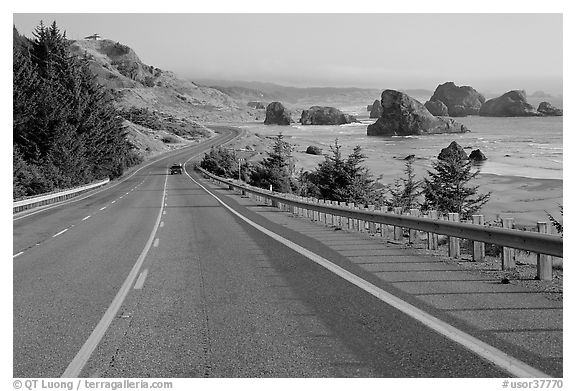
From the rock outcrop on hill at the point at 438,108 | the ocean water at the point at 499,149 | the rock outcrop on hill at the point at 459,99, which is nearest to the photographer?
the ocean water at the point at 499,149

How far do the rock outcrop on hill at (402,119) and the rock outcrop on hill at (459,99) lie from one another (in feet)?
55.0

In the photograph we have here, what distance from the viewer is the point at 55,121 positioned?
2099 inches

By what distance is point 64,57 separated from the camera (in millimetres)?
63938

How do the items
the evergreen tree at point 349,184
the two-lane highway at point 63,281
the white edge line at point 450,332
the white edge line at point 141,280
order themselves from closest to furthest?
1. the white edge line at point 450,332
2. the two-lane highway at point 63,281
3. the white edge line at point 141,280
4. the evergreen tree at point 349,184

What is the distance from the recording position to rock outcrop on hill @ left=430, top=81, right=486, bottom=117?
353 feet

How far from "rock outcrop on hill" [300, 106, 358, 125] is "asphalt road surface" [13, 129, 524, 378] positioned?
135615 mm

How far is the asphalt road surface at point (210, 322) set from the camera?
18.5 ft

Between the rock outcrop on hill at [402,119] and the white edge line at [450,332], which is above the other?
the rock outcrop on hill at [402,119]

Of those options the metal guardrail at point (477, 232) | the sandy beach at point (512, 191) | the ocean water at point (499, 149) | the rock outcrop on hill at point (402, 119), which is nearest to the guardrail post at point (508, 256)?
the metal guardrail at point (477, 232)

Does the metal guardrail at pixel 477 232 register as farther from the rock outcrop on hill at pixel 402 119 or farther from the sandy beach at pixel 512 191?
the rock outcrop on hill at pixel 402 119

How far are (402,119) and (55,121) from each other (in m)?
53.4
